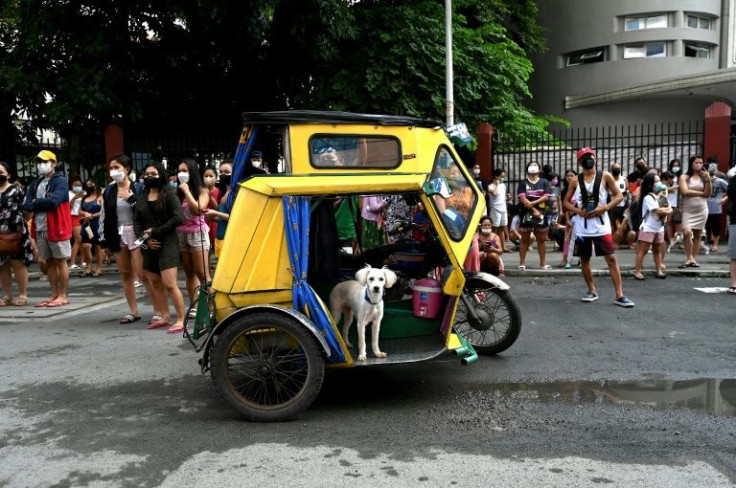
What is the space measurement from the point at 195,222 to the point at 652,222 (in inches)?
268

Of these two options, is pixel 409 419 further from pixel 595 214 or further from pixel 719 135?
pixel 719 135

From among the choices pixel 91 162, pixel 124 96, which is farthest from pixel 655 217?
pixel 91 162

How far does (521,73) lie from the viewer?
17.5 m

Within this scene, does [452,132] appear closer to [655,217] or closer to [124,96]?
[655,217]

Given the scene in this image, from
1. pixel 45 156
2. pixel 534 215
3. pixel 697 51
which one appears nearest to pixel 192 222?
pixel 45 156

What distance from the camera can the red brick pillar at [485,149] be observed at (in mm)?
15953

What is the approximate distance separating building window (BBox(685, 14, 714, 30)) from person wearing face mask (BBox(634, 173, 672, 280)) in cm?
2488

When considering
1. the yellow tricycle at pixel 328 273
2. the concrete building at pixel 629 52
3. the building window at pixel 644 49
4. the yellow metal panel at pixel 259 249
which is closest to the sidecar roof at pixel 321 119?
the yellow tricycle at pixel 328 273

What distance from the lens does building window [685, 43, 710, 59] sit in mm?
31219

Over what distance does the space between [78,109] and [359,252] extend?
10.8 meters

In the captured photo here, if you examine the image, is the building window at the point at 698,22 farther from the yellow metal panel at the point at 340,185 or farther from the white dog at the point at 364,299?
the white dog at the point at 364,299

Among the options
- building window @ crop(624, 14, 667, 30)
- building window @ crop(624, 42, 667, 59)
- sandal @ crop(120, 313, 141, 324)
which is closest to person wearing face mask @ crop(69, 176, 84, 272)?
sandal @ crop(120, 313, 141, 324)

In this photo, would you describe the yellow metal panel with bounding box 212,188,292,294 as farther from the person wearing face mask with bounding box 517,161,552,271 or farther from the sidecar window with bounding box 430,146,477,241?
the person wearing face mask with bounding box 517,161,552,271

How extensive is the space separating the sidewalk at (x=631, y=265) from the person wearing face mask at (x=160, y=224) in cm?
583
